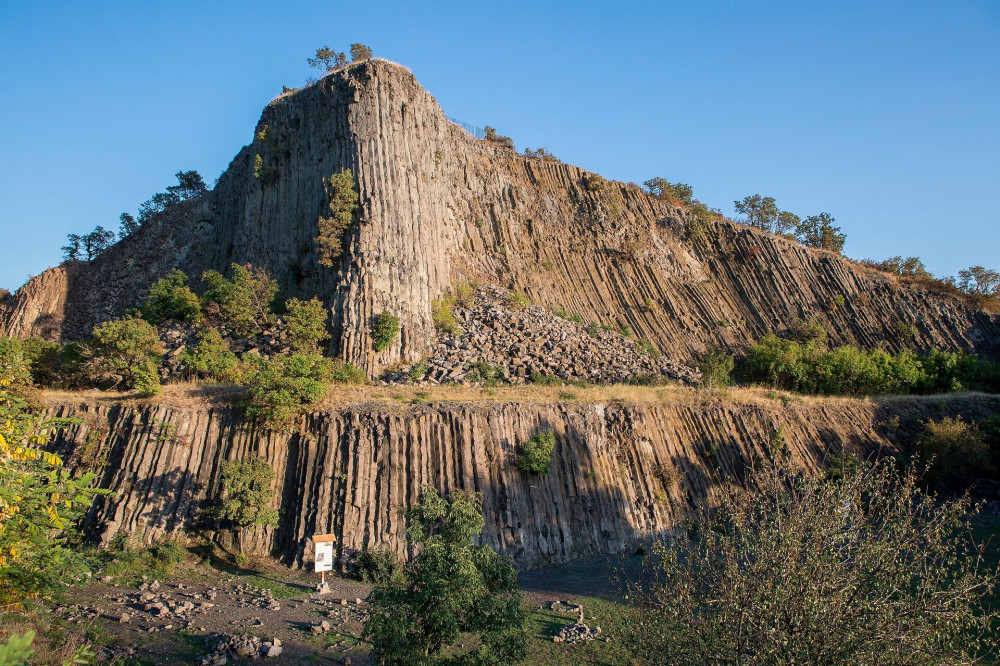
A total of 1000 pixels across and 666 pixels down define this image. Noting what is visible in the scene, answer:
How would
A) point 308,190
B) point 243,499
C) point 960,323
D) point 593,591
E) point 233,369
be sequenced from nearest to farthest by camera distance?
point 593,591 → point 243,499 → point 233,369 → point 308,190 → point 960,323

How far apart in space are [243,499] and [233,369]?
6925mm

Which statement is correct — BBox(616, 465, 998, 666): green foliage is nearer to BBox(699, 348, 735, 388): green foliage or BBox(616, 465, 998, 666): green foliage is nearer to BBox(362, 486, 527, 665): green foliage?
BBox(362, 486, 527, 665): green foliage

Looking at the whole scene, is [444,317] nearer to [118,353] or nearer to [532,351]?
[532,351]

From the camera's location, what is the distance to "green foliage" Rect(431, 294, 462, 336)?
29.2m

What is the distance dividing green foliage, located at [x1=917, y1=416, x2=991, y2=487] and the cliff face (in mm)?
11655

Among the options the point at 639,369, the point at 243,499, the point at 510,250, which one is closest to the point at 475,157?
the point at 510,250

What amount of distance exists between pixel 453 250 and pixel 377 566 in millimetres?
21305

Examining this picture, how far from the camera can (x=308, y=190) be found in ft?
104

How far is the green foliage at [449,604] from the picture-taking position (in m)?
9.59

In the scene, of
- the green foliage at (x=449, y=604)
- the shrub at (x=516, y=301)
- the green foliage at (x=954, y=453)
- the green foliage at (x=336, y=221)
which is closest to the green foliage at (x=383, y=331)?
the green foliage at (x=336, y=221)

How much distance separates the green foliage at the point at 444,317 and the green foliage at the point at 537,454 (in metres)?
9.45

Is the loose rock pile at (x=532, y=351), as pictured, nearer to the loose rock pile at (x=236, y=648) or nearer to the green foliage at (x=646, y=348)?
the green foliage at (x=646, y=348)

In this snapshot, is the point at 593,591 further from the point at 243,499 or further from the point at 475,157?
the point at 475,157

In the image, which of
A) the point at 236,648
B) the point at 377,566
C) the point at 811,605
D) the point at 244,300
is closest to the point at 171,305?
the point at 244,300
